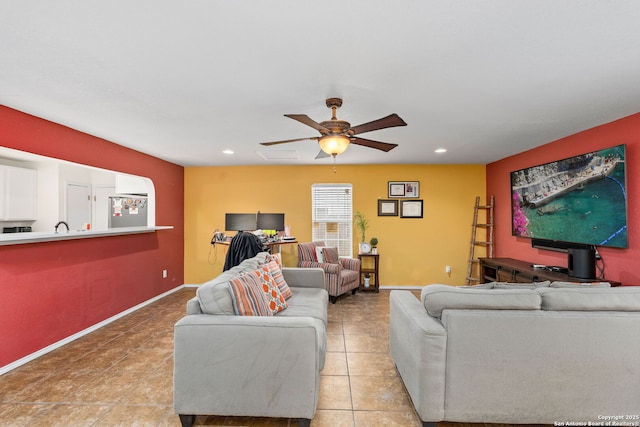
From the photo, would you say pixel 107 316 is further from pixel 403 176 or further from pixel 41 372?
pixel 403 176

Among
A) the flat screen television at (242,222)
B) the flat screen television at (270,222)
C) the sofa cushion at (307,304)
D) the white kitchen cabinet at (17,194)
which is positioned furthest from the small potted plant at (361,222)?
the white kitchen cabinet at (17,194)

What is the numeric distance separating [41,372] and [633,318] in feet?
14.5

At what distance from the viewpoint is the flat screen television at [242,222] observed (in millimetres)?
5539

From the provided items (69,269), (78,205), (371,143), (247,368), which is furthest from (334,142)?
(78,205)

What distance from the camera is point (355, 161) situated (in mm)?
5312

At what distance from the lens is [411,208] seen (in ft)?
18.4

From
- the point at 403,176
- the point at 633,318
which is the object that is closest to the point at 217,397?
the point at 633,318

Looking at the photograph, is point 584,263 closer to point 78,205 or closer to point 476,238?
point 476,238

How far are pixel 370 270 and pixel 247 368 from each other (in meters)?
3.80

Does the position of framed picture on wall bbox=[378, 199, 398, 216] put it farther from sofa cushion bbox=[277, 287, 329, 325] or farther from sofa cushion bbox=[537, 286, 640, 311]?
sofa cushion bbox=[537, 286, 640, 311]

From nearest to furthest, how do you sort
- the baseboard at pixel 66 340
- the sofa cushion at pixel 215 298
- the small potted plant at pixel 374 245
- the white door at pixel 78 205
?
the sofa cushion at pixel 215 298, the baseboard at pixel 66 340, the white door at pixel 78 205, the small potted plant at pixel 374 245

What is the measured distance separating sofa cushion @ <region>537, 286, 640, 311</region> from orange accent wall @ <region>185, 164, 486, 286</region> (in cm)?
380

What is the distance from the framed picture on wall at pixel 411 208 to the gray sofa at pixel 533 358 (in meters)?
3.81

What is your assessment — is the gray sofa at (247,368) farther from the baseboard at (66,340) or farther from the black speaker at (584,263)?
the black speaker at (584,263)
